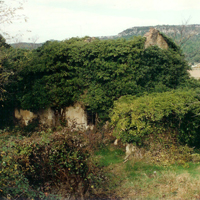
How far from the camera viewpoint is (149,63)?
1340cm

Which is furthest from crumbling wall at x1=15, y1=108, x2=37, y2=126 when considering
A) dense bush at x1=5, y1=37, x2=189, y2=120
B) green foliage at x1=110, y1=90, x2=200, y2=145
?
green foliage at x1=110, y1=90, x2=200, y2=145

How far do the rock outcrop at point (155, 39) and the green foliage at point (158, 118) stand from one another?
3.61 meters

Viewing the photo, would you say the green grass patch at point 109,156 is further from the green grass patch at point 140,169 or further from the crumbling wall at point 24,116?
the crumbling wall at point 24,116

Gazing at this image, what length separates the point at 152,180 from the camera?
859cm

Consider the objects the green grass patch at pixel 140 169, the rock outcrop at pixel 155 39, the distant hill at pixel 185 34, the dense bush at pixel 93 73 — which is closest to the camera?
the green grass patch at pixel 140 169

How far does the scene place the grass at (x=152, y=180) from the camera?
7582 mm

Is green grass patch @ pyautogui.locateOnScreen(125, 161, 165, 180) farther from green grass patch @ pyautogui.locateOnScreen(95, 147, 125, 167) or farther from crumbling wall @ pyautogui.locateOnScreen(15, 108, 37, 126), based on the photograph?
crumbling wall @ pyautogui.locateOnScreen(15, 108, 37, 126)

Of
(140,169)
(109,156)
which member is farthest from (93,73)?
(140,169)

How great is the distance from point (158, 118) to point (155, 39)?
5.53m

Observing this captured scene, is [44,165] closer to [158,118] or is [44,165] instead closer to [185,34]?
[158,118]

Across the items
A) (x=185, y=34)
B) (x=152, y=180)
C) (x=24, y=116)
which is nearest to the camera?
(x=152, y=180)

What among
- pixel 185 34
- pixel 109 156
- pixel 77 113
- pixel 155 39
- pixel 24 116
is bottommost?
pixel 109 156

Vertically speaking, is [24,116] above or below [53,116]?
below

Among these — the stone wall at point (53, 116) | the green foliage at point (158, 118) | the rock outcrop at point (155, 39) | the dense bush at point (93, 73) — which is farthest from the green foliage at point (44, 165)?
the rock outcrop at point (155, 39)
